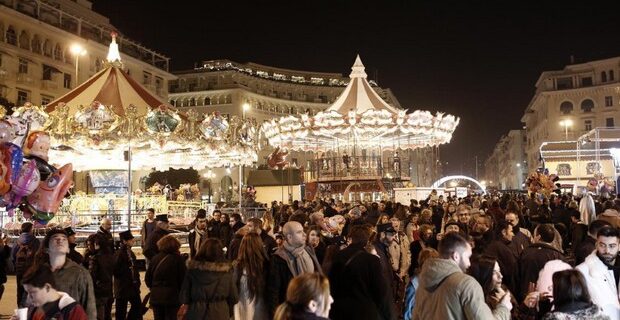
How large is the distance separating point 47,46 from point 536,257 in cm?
4775

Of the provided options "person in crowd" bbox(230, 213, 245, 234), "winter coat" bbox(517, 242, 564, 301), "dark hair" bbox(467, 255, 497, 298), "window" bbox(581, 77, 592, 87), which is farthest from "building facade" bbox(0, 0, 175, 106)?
"window" bbox(581, 77, 592, 87)

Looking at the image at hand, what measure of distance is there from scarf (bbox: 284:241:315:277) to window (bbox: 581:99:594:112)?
69254 millimetres

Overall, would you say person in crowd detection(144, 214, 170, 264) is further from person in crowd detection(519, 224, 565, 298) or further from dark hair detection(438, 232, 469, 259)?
dark hair detection(438, 232, 469, 259)

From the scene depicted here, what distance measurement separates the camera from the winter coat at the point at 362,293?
5.07 meters

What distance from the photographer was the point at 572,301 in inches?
154

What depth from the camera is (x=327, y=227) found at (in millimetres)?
10047

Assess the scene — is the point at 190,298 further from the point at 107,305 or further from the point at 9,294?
the point at 9,294

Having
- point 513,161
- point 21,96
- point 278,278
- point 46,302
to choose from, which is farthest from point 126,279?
point 513,161

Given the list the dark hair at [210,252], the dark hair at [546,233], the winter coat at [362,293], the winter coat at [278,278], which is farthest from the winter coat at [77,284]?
the dark hair at [546,233]

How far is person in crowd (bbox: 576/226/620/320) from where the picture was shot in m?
4.88

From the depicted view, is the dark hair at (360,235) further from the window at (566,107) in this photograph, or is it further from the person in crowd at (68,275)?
the window at (566,107)

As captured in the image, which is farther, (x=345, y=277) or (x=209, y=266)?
(x=209, y=266)

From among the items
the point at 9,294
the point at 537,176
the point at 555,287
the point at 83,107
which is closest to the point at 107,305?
the point at 9,294

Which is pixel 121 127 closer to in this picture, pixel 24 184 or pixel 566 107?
pixel 24 184
